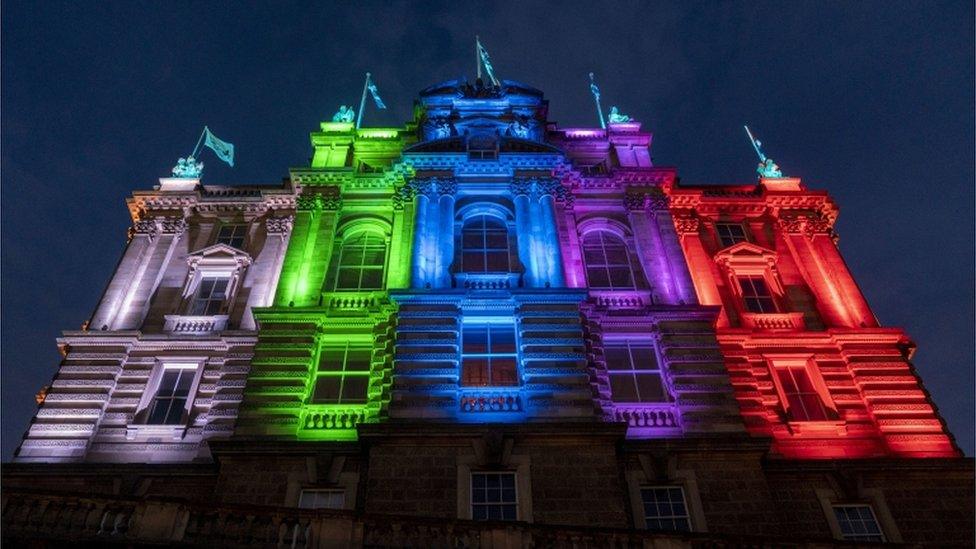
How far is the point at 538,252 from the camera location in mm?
29812

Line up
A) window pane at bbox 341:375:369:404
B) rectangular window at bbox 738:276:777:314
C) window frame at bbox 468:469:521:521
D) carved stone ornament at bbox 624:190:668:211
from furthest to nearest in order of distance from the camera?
carved stone ornament at bbox 624:190:668:211 < rectangular window at bbox 738:276:777:314 < window pane at bbox 341:375:369:404 < window frame at bbox 468:469:521:521

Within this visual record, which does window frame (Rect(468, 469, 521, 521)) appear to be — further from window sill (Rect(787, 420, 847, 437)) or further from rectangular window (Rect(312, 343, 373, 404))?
window sill (Rect(787, 420, 847, 437))

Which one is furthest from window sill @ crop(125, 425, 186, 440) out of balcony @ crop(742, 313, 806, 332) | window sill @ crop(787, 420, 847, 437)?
balcony @ crop(742, 313, 806, 332)

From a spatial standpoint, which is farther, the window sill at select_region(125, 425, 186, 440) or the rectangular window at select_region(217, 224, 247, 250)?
the rectangular window at select_region(217, 224, 247, 250)

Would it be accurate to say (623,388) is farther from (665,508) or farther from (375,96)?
(375,96)

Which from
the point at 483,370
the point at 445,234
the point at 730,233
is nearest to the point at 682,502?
the point at 483,370

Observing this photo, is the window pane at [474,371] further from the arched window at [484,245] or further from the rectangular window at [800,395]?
the rectangular window at [800,395]

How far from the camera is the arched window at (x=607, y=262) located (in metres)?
30.4

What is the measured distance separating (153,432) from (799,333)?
23.0 metres

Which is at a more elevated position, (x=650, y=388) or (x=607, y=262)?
(x=607, y=262)

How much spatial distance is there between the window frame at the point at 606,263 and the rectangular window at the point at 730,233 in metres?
4.84

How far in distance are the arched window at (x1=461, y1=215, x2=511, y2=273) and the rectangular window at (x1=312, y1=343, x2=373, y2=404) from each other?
206 inches

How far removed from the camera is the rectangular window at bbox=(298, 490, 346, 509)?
899 inches

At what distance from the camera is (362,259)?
103ft
